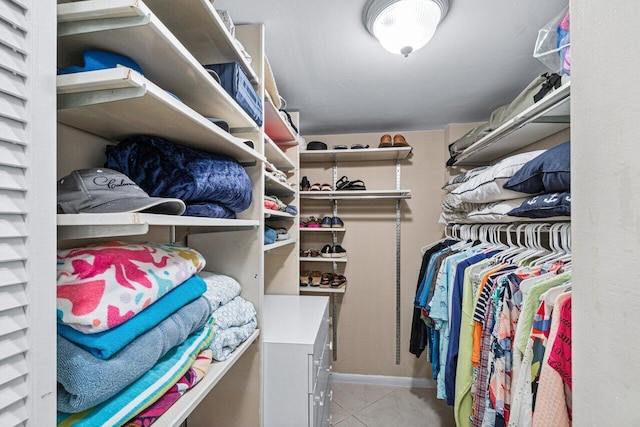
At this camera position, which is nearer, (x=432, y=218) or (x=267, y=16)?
(x=267, y=16)

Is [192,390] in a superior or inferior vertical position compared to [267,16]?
inferior

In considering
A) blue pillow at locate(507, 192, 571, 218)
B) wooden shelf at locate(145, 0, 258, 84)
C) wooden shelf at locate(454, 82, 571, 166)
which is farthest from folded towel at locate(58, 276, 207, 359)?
wooden shelf at locate(454, 82, 571, 166)

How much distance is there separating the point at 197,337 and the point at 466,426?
4.56 feet

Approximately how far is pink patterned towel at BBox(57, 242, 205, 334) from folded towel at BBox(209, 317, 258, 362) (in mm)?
278

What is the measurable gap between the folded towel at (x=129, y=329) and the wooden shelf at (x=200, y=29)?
720 mm

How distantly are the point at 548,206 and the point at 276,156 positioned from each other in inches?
51.5

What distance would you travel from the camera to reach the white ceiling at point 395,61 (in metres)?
1.08

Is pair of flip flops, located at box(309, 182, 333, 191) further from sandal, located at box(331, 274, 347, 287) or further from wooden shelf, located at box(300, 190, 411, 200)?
sandal, located at box(331, 274, 347, 287)

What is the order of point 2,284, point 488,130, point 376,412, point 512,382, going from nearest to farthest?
point 2,284 → point 512,382 → point 488,130 → point 376,412

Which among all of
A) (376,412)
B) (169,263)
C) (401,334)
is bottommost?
(376,412)

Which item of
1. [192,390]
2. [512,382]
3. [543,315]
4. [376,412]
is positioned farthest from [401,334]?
[192,390]

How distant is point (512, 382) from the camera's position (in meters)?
0.97

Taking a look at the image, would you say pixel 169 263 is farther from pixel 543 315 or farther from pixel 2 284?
pixel 543 315

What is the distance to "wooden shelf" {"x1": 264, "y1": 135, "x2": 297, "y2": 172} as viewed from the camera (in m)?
1.40
